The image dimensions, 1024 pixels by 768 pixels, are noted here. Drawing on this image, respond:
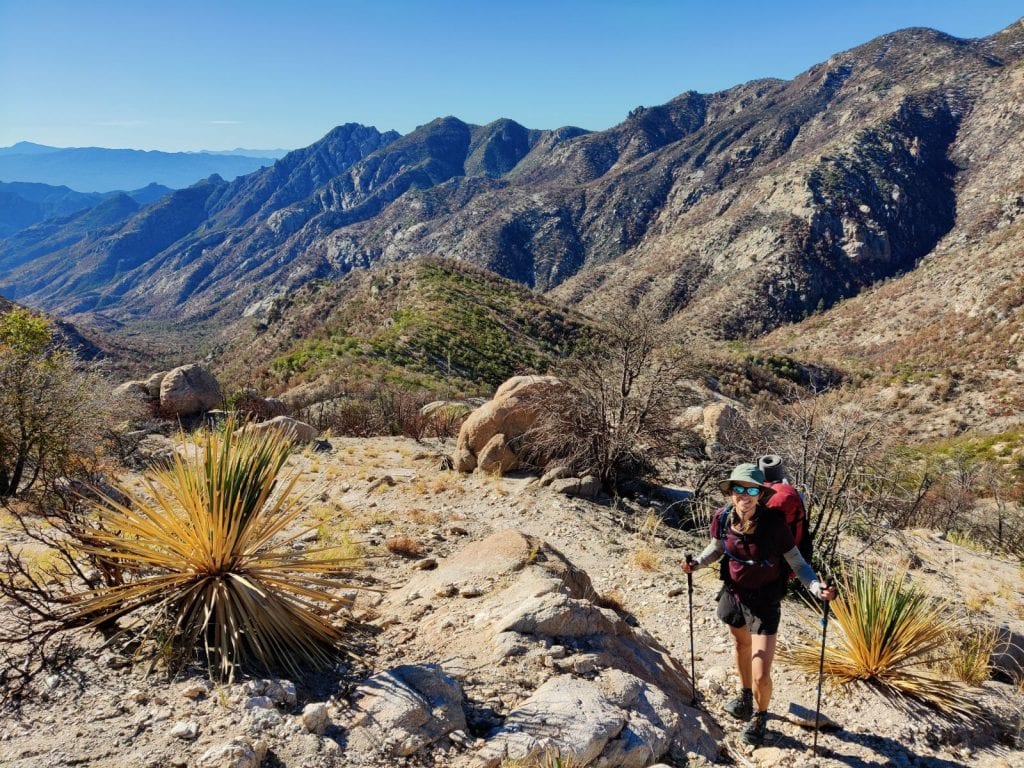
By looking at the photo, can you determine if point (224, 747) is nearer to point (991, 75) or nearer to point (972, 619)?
point (972, 619)

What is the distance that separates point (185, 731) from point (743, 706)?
328cm

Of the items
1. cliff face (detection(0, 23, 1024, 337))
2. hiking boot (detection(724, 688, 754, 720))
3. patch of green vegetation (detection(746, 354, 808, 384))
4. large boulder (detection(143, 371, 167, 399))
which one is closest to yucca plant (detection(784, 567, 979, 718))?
hiking boot (detection(724, 688, 754, 720))

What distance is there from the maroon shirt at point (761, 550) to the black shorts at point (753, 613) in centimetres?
11

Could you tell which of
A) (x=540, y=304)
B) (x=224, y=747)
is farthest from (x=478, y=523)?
(x=540, y=304)

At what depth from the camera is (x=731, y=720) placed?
12.4 ft

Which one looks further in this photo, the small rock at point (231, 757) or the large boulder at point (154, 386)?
the large boulder at point (154, 386)

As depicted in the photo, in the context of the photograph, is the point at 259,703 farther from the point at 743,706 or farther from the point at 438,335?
the point at 438,335

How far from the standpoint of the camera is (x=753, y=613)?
3.55 metres

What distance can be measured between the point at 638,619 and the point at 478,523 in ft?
10.00

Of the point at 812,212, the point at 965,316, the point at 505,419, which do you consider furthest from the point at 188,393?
the point at 812,212

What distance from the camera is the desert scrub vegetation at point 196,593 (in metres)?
3.04

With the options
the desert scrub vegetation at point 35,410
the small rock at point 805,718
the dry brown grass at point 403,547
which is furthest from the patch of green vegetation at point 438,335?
the small rock at point 805,718

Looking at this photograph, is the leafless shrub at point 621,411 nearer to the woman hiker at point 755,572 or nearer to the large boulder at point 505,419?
the large boulder at point 505,419

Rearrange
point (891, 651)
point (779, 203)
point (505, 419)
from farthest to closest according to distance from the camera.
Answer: point (779, 203), point (505, 419), point (891, 651)
